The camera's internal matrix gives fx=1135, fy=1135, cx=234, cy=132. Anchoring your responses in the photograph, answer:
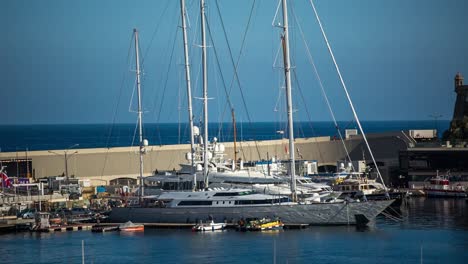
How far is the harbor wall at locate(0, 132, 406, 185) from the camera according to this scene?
8606 centimetres

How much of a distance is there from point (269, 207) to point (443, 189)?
2637 cm

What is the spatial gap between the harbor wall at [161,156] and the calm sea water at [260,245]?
19.5 m

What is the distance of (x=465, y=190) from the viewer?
86.8m

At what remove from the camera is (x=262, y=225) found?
211 ft

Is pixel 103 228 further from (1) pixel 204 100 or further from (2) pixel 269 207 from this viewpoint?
(2) pixel 269 207

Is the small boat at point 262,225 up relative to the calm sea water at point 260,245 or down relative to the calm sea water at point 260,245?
up

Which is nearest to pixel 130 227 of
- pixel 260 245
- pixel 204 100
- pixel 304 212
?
pixel 204 100

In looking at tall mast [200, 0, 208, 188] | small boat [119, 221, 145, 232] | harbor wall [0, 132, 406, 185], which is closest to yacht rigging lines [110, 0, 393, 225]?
small boat [119, 221, 145, 232]

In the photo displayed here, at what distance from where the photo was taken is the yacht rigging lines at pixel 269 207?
2547 inches

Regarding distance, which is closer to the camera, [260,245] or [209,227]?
[260,245]

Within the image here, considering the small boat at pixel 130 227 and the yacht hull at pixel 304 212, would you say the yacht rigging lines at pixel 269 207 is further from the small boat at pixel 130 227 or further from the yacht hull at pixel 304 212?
the small boat at pixel 130 227

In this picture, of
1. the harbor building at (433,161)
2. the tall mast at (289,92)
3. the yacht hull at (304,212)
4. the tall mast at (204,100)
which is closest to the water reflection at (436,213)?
the yacht hull at (304,212)

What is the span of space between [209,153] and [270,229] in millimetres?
12030

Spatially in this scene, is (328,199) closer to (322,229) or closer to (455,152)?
(322,229)
